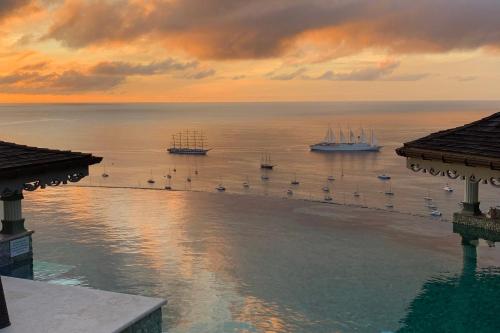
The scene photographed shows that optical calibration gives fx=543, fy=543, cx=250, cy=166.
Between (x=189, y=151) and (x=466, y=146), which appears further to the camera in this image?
(x=189, y=151)

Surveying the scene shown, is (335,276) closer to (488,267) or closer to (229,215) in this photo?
(488,267)

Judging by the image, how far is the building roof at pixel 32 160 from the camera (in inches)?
862

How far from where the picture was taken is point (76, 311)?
15609 millimetres

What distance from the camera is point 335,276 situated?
2505 centimetres

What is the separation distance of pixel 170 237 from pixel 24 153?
1083cm

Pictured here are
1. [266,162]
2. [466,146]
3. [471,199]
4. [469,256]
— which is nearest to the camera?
[466,146]

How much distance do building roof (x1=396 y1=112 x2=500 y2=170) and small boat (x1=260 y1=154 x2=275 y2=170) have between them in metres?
99.1

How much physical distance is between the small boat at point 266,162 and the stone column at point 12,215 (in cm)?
9740

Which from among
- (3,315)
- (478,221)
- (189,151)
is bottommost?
(3,315)

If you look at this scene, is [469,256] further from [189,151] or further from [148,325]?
[189,151]

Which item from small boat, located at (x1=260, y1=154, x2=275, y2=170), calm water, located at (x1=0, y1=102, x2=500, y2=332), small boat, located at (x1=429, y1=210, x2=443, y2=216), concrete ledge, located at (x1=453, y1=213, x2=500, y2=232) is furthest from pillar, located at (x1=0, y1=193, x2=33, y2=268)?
small boat, located at (x1=260, y1=154, x2=275, y2=170)

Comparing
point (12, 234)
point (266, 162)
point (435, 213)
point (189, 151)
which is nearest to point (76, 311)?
point (12, 234)

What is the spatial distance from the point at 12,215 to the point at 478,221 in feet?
69.6

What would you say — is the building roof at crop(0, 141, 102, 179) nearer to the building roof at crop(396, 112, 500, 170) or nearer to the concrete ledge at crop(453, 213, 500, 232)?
the building roof at crop(396, 112, 500, 170)
